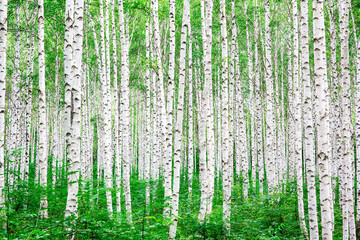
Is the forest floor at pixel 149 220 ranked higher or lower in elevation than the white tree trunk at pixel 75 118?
lower

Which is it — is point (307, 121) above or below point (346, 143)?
above

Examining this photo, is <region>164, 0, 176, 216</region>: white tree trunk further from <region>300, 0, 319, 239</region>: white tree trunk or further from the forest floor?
Answer: <region>300, 0, 319, 239</region>: white tree trunk

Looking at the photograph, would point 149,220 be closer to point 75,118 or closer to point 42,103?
point 75,118

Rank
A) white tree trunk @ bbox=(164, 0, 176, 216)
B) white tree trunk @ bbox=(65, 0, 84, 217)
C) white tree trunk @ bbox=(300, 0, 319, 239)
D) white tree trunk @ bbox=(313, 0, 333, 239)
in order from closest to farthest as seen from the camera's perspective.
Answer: white tree trunk @ bbox=(313, 0, 333, 239)
white tree trunk @ bbox=(65, 0, 84, 217)
white tree trunk @ bbox=(300, 0, 319, 239)
white tree trunk @ bbox=(164, 0, 176, 216)

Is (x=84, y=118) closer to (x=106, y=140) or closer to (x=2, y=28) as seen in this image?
(x=106, y=140)

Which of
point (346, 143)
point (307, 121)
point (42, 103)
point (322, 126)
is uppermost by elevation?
point (42, 103)

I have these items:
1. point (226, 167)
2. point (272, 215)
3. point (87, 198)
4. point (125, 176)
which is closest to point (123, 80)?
point (125, 176)

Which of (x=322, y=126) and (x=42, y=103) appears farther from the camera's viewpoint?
(x=42, y=103)

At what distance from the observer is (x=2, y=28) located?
6.50 m

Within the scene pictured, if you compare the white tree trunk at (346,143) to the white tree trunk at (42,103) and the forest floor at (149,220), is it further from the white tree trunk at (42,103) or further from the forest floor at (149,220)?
the white tree trunk at (42,103)

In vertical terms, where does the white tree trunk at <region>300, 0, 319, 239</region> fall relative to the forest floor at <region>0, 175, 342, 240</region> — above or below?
above

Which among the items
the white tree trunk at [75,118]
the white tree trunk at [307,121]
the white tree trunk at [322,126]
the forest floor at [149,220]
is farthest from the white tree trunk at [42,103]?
the white tree trunk at [322,126]

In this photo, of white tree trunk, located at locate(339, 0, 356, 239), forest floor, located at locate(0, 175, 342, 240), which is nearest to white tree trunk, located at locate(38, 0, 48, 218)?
forest floor, located at locate(0, 175, 342, 240)

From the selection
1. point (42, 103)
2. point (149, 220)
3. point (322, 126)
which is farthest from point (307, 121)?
point (42, 103)
